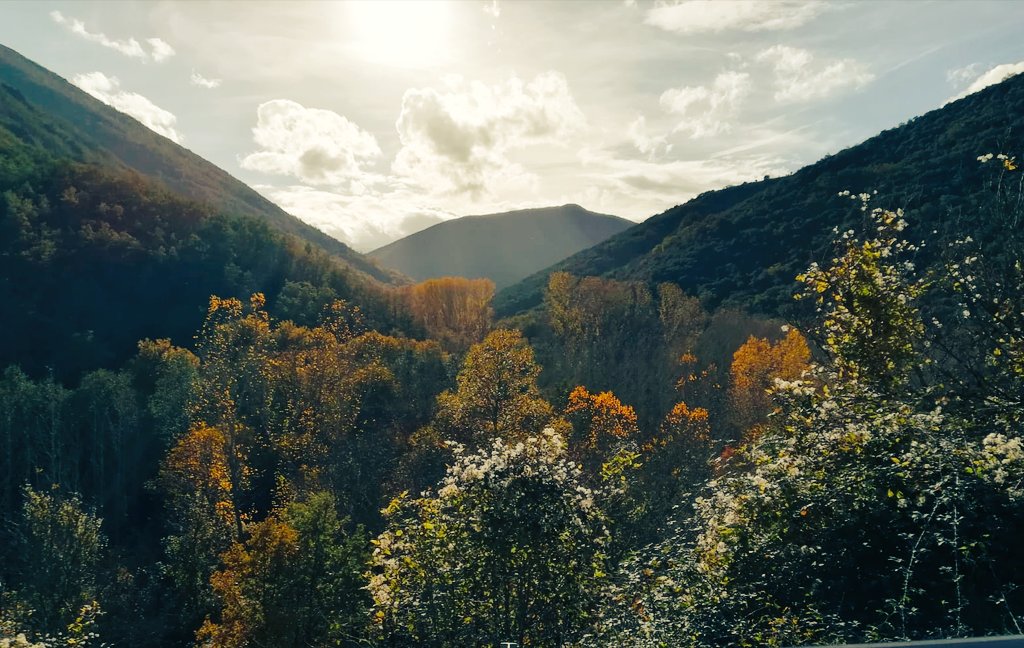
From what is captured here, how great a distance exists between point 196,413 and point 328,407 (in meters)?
9.44

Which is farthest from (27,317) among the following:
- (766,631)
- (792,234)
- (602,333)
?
(792,234)

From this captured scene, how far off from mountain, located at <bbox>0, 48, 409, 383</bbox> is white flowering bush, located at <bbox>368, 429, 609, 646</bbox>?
72.2 metres

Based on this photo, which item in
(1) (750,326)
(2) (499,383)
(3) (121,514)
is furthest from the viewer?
(1) (750,326)

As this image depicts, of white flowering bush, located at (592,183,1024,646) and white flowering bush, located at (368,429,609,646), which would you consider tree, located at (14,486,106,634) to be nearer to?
white flowering bush, located at (368,429,609,646)

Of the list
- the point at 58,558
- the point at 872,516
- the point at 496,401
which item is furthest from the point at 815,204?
the point at 58,558

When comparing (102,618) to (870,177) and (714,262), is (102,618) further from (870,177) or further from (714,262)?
(870,177)

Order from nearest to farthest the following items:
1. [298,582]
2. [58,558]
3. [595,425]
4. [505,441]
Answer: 1. [298,582]
2. [505,441]
3. [58,558]
4. [595,425]

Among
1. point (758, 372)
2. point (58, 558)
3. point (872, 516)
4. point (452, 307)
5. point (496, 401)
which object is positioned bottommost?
point (58, 558)

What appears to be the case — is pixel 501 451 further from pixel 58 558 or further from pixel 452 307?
pixel 452 307

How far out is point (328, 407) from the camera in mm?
46156

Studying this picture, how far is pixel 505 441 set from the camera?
2831 cm

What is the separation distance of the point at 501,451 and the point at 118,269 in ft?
312

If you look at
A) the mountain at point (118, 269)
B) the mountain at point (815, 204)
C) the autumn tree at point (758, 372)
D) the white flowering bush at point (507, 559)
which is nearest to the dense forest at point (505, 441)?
the white flowering bush at point (507, 559)

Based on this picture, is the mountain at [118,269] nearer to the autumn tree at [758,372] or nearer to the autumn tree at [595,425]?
the autumn tree at [758,372]
